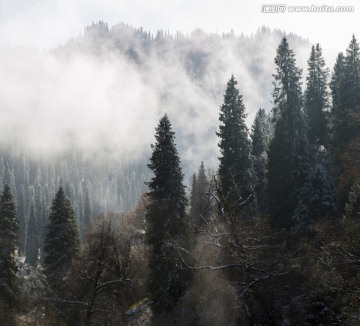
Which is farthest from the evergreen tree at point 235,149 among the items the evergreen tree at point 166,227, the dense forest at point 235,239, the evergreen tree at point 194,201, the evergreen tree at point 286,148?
the evergreen tree at point 194,201

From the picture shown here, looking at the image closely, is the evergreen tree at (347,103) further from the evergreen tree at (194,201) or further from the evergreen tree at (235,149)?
the evergreen tree at (194,201)

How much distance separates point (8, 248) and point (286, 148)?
31616mm

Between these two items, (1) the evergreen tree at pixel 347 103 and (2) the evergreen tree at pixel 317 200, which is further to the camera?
(1) the evergreen tree at pixel 347 103

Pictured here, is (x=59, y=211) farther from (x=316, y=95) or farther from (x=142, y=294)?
(x=316, y=95)

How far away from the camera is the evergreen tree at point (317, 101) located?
1927 inches

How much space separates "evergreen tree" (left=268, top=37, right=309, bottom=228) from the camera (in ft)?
125

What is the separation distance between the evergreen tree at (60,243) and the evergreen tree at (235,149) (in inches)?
716

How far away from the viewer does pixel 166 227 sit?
3102 cm

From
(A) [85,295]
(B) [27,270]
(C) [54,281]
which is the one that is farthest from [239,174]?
(B) [27,270]

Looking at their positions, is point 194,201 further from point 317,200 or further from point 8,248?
point 8,248

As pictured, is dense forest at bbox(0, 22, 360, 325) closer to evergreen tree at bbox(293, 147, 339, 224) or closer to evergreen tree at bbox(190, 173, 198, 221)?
evergreen tree at bbox(293, 147, 339, 224)

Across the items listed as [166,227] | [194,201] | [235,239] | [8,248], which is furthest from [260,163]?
[235,239]

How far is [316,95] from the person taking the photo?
50312 mm

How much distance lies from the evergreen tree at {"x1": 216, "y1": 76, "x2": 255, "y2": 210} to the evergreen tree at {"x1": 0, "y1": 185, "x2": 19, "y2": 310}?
23.2 meters
